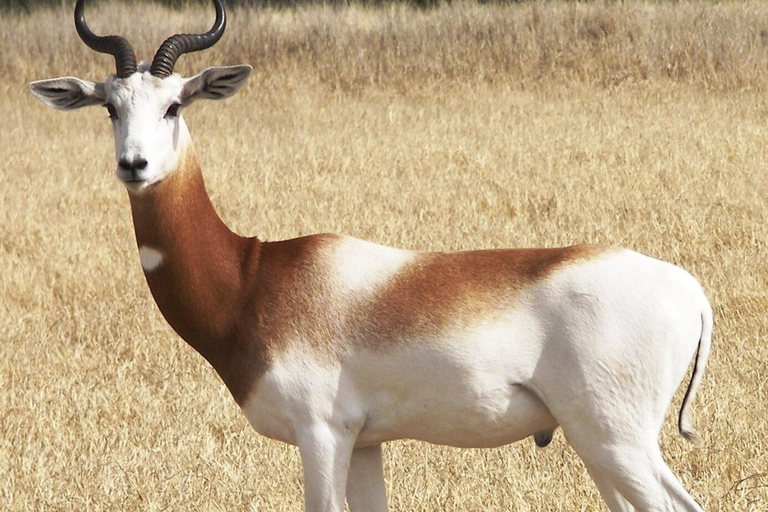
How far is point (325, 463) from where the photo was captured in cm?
415

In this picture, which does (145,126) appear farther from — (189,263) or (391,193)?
(391,193)

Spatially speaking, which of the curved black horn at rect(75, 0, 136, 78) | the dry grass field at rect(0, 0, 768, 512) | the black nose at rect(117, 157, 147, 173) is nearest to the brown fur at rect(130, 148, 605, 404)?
the black nose at rect(117, 157, 147, 173)

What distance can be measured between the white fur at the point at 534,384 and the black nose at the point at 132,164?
0.85 meters

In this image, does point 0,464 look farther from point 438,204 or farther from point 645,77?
point 645,77

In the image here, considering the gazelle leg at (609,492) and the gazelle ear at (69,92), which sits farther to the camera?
the gazelle ear at (69,92)

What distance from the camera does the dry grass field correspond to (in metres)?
5.75

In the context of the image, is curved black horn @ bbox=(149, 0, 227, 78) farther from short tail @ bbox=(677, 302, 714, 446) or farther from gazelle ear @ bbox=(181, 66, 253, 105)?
short tail @ bbox=(677, 302, 714, 446)

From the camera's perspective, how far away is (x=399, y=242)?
32.3 feet

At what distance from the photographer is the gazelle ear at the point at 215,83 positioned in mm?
4535

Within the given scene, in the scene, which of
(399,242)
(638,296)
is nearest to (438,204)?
(399,242)

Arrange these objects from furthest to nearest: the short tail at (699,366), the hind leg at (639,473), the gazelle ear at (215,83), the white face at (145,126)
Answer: the gazelle ear at (215,83) < the short tail at (699,366) < the white face at (145,126) < the hind leg at (639,473)

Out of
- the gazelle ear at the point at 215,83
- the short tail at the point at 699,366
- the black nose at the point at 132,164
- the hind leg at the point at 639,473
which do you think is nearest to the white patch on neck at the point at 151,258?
the black nose at the point at 132,164

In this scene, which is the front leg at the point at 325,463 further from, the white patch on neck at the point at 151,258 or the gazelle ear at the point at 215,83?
the gazelle ear at the point at 215,83

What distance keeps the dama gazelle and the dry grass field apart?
1.20 meters
